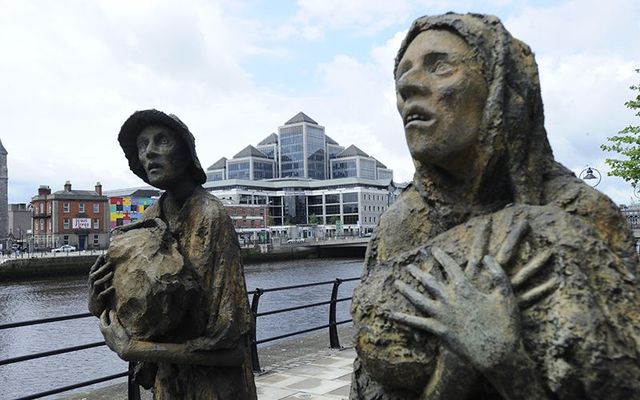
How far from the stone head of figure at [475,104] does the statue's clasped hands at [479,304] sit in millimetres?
295

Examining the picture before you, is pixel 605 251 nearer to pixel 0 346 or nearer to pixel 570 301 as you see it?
pixel 570 301

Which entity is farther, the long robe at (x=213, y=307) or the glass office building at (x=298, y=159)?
the glass office building at (x=298, y=159)

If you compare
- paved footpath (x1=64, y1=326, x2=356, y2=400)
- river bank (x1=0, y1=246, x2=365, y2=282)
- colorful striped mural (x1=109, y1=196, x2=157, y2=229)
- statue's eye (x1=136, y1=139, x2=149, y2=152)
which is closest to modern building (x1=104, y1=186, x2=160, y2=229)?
colorful striped mural (x1=109, y1=196, x2=157, y2=229)

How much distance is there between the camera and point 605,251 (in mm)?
1475

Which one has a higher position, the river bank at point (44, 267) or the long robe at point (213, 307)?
the long robe at point (213, 307)

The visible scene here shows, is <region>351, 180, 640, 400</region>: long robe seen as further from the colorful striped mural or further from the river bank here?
the colorful striped mural

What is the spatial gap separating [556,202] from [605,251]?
12.1 inches

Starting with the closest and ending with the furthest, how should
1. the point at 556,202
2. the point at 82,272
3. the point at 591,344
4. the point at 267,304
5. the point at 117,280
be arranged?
the point at 591,344 < the point at 556,202 < the point at 117,280 < the point at 267,304 < the point at 82,272

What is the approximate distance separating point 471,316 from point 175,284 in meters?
1.88

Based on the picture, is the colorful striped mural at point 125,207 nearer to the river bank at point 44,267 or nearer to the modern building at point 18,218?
the modern building at point 18,218

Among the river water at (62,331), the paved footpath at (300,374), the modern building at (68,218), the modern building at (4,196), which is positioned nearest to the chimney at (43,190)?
the modern building at (68,218)

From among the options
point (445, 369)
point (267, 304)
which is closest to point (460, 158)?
point (445, 369)

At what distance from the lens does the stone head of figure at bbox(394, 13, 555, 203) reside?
5.67 feet

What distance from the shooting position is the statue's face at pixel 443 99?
5.69ft
